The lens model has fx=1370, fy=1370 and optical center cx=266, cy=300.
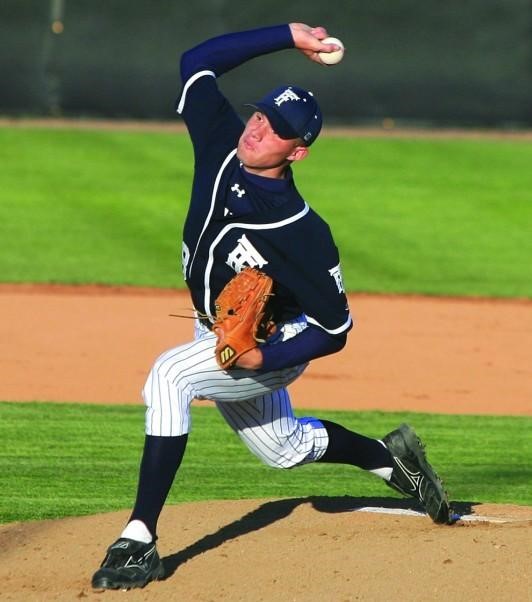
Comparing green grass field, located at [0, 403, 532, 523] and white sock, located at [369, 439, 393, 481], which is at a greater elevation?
white sock, located at [369, 439, 393, 481]

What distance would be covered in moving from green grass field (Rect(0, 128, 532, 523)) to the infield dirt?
535 mm

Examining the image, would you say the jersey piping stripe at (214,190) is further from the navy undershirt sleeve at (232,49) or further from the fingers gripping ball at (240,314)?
the navy undershirt sleeve at (232,49)

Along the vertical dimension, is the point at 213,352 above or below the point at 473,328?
above

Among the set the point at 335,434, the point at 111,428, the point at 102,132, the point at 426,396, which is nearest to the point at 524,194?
the point at 102,132

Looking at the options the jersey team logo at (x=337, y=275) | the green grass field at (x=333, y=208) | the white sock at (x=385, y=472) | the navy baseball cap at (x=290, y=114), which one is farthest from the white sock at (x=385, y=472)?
the green grass field at (x=333, y=208)

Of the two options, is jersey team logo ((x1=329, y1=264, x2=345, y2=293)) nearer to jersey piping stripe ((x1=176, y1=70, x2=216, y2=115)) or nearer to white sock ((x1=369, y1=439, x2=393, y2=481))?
jersey piping stripe ((x1=176, y1=70, x2=216, y2=115))

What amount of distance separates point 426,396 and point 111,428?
2319 millimetres

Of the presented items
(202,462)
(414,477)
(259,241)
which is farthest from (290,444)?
(202,462)

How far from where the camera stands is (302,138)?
4707 mm

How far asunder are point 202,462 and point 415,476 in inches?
71.1

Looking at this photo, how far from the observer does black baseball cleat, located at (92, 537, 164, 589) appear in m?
4.58

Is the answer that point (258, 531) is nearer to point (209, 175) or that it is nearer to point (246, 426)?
point (246, 426)

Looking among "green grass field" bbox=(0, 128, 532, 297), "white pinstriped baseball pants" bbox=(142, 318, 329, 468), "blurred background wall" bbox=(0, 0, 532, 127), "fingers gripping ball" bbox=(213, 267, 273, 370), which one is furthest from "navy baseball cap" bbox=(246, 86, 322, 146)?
"blurred background wall" bbox=(0, 0, 532, 127)

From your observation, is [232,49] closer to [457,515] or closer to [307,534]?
[307,534]
